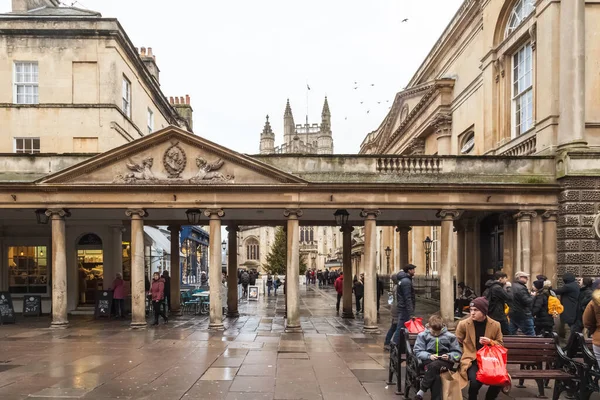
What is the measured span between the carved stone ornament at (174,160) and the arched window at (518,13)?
12.6 m

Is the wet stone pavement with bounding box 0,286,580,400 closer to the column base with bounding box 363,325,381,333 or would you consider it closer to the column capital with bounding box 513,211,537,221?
the column base with bounding box 363,325,381,333

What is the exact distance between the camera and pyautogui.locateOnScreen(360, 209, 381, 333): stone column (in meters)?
16.2

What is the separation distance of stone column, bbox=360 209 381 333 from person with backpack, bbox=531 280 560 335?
17.8 ft

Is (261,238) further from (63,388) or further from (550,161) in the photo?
(63,388)

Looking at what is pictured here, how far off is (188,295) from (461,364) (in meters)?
17.9

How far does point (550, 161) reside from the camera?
16.6 metres

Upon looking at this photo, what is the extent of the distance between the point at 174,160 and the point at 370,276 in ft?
21.9

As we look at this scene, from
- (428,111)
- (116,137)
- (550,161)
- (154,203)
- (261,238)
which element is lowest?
(261,238)

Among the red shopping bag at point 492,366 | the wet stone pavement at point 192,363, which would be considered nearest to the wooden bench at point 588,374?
the wet stone pavement at point 192,363

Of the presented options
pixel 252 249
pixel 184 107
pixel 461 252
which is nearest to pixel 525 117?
pixel 461 252

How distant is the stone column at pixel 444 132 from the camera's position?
28.9 meters

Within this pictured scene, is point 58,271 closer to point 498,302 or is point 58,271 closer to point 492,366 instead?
point 498,302

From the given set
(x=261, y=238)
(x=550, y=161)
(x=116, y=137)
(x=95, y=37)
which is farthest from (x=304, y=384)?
(x=261, y=238)

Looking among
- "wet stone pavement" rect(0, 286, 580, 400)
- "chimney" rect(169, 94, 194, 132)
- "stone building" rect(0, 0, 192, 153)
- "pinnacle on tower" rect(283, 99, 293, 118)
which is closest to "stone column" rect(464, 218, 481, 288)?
"wet stone pavement" rect(0, 286, 580, 400)
